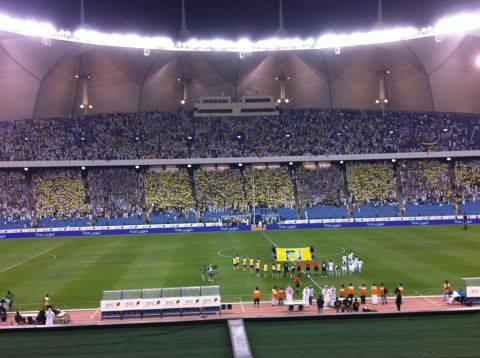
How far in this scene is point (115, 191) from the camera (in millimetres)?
67125

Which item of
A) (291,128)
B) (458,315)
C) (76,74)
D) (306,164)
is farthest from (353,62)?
(458,315)

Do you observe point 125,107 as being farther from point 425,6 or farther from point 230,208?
point 425,6

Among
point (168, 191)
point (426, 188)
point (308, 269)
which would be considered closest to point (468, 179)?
point (426, 188)

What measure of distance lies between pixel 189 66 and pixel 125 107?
43.2 feet

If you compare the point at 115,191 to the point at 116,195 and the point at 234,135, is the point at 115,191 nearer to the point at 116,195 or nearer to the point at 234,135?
the point at 116,195

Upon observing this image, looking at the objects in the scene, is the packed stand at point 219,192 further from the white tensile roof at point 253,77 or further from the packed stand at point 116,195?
the white tensile roof at point 253,77

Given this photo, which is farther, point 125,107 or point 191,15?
point 125,107

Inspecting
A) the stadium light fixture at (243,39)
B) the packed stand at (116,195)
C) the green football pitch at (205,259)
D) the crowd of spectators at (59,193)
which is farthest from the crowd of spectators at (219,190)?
the stadium light fixture at (243,39)

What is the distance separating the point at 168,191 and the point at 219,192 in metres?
7.07

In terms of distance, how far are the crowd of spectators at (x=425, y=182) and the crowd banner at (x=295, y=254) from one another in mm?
38366

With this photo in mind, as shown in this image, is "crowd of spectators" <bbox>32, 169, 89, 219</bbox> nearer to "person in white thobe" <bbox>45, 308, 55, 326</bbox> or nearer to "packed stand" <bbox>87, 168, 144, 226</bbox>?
"packed stand" <bbox>87, 168, 144, 226</bbox>

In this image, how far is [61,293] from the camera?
27734 millimetres

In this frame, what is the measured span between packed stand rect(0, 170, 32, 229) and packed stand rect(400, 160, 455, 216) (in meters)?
48.2

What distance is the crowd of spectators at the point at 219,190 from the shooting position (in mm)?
64562
